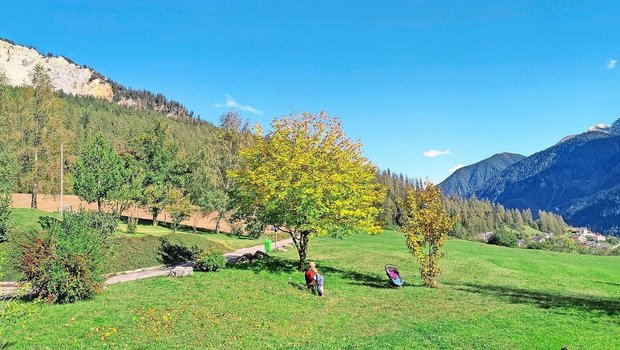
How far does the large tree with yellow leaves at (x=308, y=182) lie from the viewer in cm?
2803

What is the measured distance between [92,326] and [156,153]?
55.3m

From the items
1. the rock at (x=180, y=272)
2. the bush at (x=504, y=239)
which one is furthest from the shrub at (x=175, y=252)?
the bush at (x=504, y=239)

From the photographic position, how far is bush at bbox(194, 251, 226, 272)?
28359 mm

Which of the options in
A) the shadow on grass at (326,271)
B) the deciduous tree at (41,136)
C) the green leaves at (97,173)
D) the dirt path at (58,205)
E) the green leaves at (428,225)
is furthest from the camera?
the dirt path at (58,205)

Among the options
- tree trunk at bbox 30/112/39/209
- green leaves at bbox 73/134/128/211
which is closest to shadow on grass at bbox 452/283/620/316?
green leaves at bbox 73/134/128/211

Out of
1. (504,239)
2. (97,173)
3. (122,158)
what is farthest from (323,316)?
(504,239)

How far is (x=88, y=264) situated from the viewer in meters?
20.5

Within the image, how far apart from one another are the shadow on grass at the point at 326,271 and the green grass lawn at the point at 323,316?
0.30 ft

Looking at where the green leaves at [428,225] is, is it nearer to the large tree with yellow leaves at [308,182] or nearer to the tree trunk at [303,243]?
the large tree with yellow leaves at [308,182]

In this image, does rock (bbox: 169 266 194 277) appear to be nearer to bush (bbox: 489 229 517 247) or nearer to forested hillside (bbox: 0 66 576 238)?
forested hillside (bbox: 0 66 576 238)

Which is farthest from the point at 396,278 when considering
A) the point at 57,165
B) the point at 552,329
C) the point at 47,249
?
the point at 57,165

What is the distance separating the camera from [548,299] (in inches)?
998

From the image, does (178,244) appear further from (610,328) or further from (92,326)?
(610,328)

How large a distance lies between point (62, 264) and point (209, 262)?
32.9 feet
